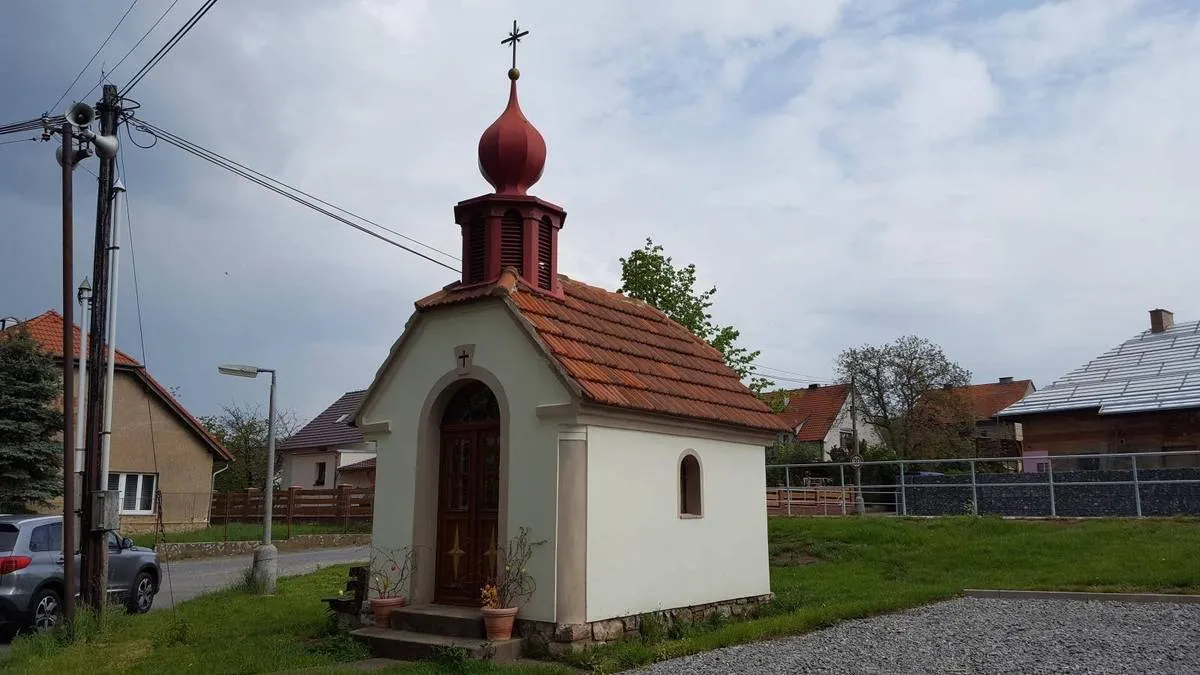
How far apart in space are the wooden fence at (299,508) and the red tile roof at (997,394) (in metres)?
40.3

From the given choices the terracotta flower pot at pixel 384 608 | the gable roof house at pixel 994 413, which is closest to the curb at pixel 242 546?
the terracotta flower pot at pixel 384 608

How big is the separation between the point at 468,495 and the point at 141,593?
7.57 meters

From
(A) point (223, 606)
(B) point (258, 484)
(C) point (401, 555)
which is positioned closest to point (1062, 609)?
(C) point (401, 555)

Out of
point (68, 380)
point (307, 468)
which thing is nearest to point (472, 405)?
point (68, 380)

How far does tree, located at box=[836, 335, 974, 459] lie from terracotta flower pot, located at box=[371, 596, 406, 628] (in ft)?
115

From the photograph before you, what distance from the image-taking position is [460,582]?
36.2 ft

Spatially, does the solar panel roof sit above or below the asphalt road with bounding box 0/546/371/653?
above

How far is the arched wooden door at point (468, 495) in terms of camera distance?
35.9ft

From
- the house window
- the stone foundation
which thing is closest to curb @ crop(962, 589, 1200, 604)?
the stone foundation

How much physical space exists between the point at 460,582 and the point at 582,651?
80.5 inches

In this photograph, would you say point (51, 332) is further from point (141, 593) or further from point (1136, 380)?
point (1136, 380)

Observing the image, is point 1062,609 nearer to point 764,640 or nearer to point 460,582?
point 764,640

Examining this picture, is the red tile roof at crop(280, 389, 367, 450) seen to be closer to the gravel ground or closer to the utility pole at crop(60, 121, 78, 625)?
the utility pole at crop(60, 121, 78, 625)

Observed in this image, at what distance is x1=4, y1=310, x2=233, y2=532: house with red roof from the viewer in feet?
96.0
